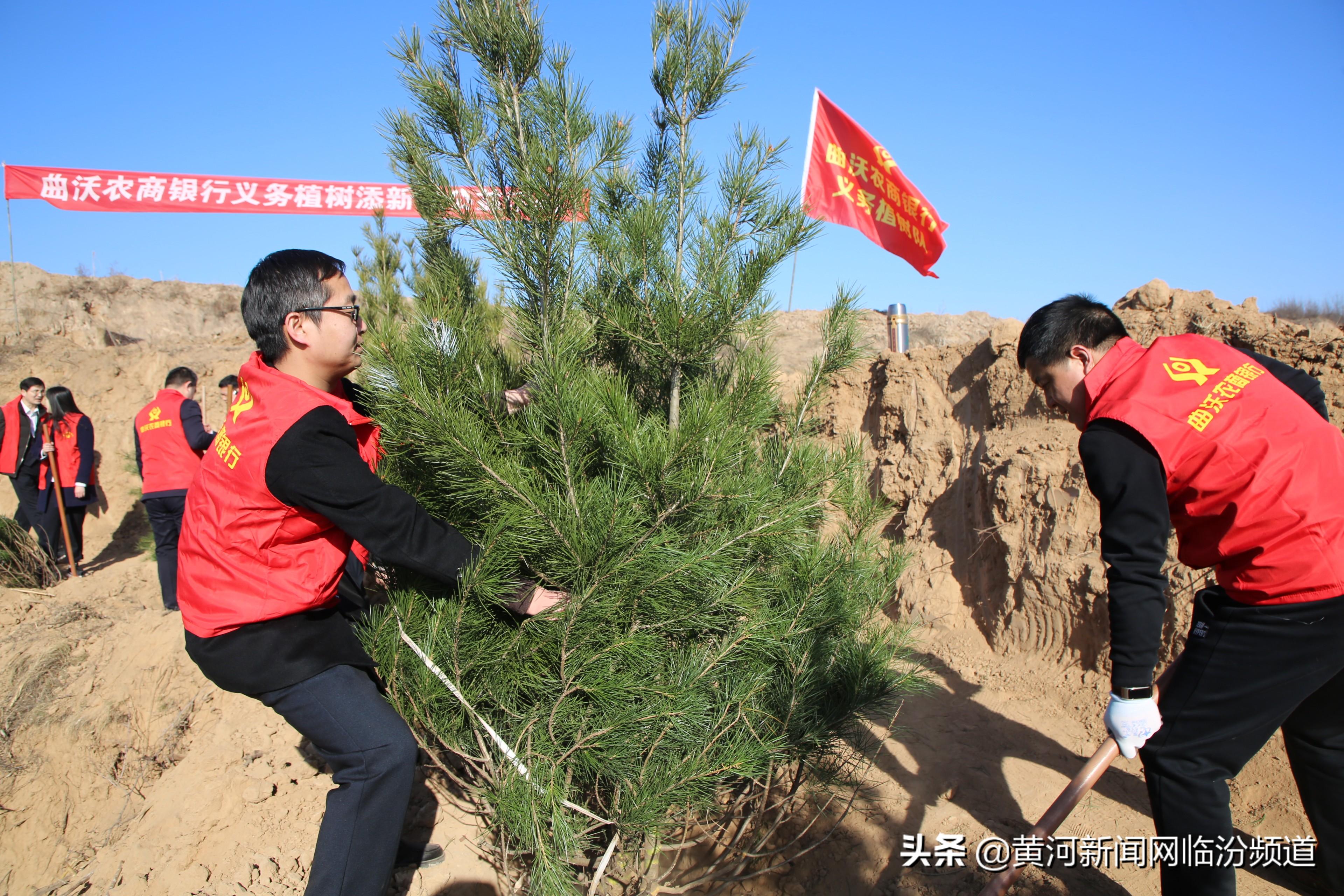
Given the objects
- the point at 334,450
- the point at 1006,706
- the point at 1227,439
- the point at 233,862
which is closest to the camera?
the point at 334,450

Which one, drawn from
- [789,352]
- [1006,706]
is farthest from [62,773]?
[789,352]

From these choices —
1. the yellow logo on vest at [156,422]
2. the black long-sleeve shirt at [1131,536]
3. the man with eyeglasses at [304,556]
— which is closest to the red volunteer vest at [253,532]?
the man with eyeglasses at [304,556]

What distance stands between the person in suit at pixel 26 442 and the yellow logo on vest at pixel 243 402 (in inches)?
215

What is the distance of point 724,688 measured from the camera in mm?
1815

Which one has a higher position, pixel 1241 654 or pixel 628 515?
pixel 628 515

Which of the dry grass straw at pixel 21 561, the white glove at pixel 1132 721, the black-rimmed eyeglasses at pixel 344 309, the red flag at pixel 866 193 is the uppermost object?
the red flag at pixel 866 193

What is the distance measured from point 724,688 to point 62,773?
3.61 meters

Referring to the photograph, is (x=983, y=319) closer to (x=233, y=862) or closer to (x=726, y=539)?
(x=726, y=539)

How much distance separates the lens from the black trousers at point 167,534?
4578mm

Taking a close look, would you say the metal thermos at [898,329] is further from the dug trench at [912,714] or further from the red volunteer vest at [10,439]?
the red volunteer vest at [10,439]

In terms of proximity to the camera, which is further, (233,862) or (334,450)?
(233,862)

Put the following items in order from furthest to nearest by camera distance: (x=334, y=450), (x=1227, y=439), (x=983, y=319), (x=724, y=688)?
(x=983, y=319)
(x=724, y=688)
(x=1227, y=439)
(x=334, y=450)

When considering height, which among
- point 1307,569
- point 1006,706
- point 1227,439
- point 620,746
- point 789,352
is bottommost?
point 1006,706

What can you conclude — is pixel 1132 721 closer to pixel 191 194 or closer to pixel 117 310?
pixel 191 194
